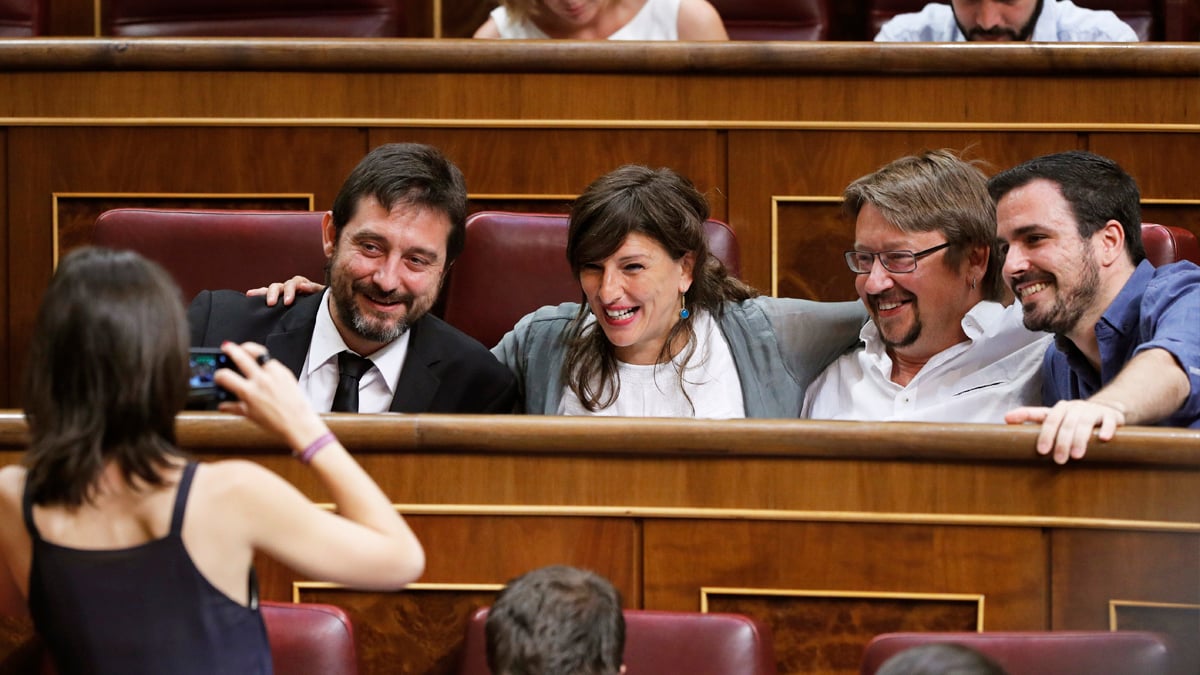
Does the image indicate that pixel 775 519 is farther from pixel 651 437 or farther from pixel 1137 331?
pixel 1137 331

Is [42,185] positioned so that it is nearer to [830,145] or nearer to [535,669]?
[830,145]

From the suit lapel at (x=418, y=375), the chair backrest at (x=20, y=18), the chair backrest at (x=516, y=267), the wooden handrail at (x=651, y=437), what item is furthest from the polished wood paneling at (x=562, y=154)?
the chair backrest at (x=20, y=18)

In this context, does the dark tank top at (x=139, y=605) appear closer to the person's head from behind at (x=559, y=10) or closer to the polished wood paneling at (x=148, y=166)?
the polished wood paneling at (x=148, y=166)

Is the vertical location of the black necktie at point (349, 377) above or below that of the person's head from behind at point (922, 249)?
below

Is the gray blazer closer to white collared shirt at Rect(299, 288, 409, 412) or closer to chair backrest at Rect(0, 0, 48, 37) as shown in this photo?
white collared shirt at Rect(299, 288, 409, 412)

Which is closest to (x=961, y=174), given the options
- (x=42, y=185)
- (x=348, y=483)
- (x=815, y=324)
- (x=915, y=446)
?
(x=815, y=324)

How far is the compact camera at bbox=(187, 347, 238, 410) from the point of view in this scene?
1.89 feet

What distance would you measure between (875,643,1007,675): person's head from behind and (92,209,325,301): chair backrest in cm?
67

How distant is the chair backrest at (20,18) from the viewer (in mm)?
1472

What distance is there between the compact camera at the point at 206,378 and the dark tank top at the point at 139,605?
5cm

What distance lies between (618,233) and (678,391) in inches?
4.3

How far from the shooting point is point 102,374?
50 centimetres

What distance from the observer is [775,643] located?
0.75 meters

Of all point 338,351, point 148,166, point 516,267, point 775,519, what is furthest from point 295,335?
point 775,519
